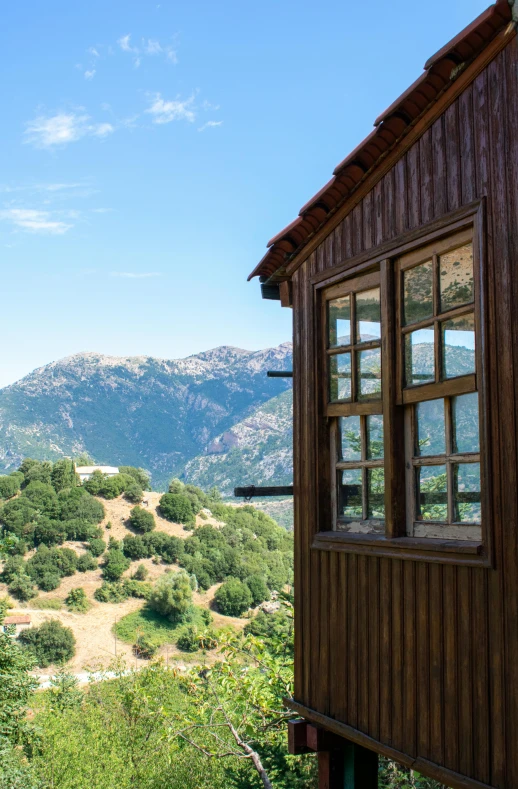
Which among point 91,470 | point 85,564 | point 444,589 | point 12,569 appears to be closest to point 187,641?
point 85,564

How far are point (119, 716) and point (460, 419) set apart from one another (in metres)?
24.2

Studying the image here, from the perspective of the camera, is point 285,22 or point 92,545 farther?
point 92,545

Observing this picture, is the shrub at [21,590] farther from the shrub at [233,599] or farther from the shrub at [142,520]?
the shrub at [233,599]

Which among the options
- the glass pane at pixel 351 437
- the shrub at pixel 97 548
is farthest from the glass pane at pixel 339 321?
the shrub at pixel 97 548

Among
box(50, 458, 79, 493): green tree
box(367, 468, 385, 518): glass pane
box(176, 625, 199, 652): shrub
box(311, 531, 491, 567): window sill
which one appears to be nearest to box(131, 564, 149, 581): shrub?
box(176, 625, 199, 652): shrub

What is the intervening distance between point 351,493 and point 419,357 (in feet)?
3.14

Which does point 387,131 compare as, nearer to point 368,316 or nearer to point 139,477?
point 368,316

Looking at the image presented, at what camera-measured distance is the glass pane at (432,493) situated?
12.0 ft

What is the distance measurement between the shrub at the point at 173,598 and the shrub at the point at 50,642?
25.4 feet

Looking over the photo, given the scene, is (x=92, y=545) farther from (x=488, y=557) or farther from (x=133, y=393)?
(x=133, y=393)

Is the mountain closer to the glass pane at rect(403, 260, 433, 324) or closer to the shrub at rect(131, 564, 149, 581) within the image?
the shrub at rect(131, 564, 149, 581)

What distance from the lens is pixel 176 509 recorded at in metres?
75.2

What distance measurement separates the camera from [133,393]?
7470 inches

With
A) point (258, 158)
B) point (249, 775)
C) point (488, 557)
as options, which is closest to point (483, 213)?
point (488, 557)
